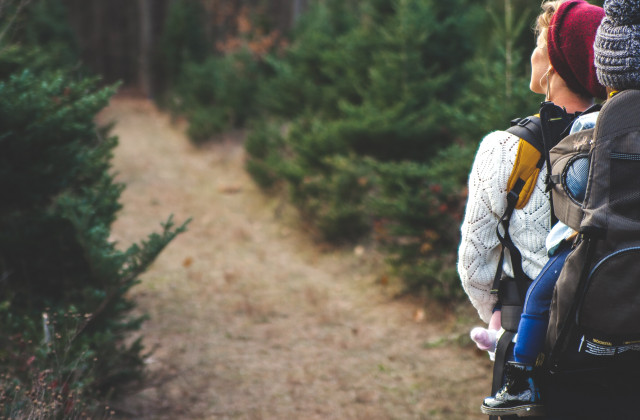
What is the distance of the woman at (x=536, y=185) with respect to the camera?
203 centimetres

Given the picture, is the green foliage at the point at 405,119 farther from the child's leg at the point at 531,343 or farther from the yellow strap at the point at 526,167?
the child's leg at the point at 531,343

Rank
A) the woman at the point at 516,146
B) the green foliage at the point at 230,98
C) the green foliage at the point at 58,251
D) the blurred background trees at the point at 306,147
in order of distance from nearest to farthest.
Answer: the woman at the point at 516,146 → the green foliage at the point at 58,251 → the blurred background trees at the point at 306,147 → the green foliage at the point at 230,98

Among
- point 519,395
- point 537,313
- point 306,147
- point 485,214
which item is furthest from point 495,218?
point 306,147

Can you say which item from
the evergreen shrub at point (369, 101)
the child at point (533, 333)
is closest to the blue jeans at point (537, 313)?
the child at point (533, 333)

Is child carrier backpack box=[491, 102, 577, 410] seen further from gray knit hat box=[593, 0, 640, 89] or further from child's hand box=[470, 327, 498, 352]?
gray knit hat box=[593, 0, 640, 89]

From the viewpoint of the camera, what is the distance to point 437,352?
5547mm

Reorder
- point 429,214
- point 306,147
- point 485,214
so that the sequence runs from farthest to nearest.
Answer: point 306,147, point 429,214, point 485,214

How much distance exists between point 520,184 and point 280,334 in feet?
13.9

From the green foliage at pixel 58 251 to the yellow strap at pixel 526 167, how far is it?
258 cm

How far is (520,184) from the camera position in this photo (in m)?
2.11

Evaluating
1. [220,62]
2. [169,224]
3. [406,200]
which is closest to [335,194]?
[406,200]

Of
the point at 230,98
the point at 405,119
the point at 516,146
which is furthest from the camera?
the point at 230,98

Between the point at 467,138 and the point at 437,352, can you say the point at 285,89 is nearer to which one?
the point at 467,138

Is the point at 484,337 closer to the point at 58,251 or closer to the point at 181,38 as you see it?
the point at 58,251
